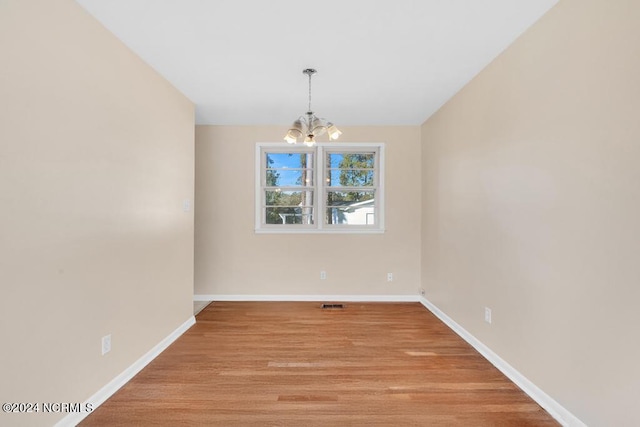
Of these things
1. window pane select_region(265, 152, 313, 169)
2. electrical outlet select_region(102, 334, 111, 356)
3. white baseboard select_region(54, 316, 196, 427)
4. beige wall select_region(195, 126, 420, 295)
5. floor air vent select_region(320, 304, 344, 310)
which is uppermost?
window pane select_region(265, 152, 313, 169)

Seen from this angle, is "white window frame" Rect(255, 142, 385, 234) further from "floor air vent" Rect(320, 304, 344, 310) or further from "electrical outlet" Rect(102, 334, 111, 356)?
"electrical outlet" Rect(102, 334, 111, 356)

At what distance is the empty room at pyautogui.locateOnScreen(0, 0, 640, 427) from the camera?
4.74ft

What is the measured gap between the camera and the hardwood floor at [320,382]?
5.90 ft

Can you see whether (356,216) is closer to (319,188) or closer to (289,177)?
(319,188)

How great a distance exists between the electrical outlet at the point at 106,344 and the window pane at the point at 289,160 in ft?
9.29

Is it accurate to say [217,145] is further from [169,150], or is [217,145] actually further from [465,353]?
[465,353]

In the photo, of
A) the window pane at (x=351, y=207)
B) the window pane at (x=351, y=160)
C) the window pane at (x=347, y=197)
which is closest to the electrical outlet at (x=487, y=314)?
the window pane at (x=351, y=207)

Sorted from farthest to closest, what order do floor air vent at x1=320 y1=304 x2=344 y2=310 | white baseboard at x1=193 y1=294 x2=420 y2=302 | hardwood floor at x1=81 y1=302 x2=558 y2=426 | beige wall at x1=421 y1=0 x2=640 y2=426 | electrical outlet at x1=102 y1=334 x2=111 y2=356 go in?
white baseboard at x1=193 y1=294 x2=420 y2=302, floor air vent at x1=320 y1=304 x2=344 y2=310, electrical outlet at x1=102 y1=334 x2=111 y2=356, hardwood floor at x1=81 y1=302 x2=558 y2=426, beige wall at x1=421 y1=0 x2=640 y2=426

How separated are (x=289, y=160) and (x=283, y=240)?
3.76 ft

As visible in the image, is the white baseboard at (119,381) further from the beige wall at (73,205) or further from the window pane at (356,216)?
the window pane at (356,216)

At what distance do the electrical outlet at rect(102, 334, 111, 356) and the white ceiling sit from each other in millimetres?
2040

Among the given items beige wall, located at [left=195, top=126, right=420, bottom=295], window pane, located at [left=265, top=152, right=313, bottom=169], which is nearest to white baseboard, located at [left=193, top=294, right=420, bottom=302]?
beige wall, located at [left=195, top=126, right=420, bottom=295]

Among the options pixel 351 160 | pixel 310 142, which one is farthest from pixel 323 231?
pixel 310 142

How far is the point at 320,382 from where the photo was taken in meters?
2.16
